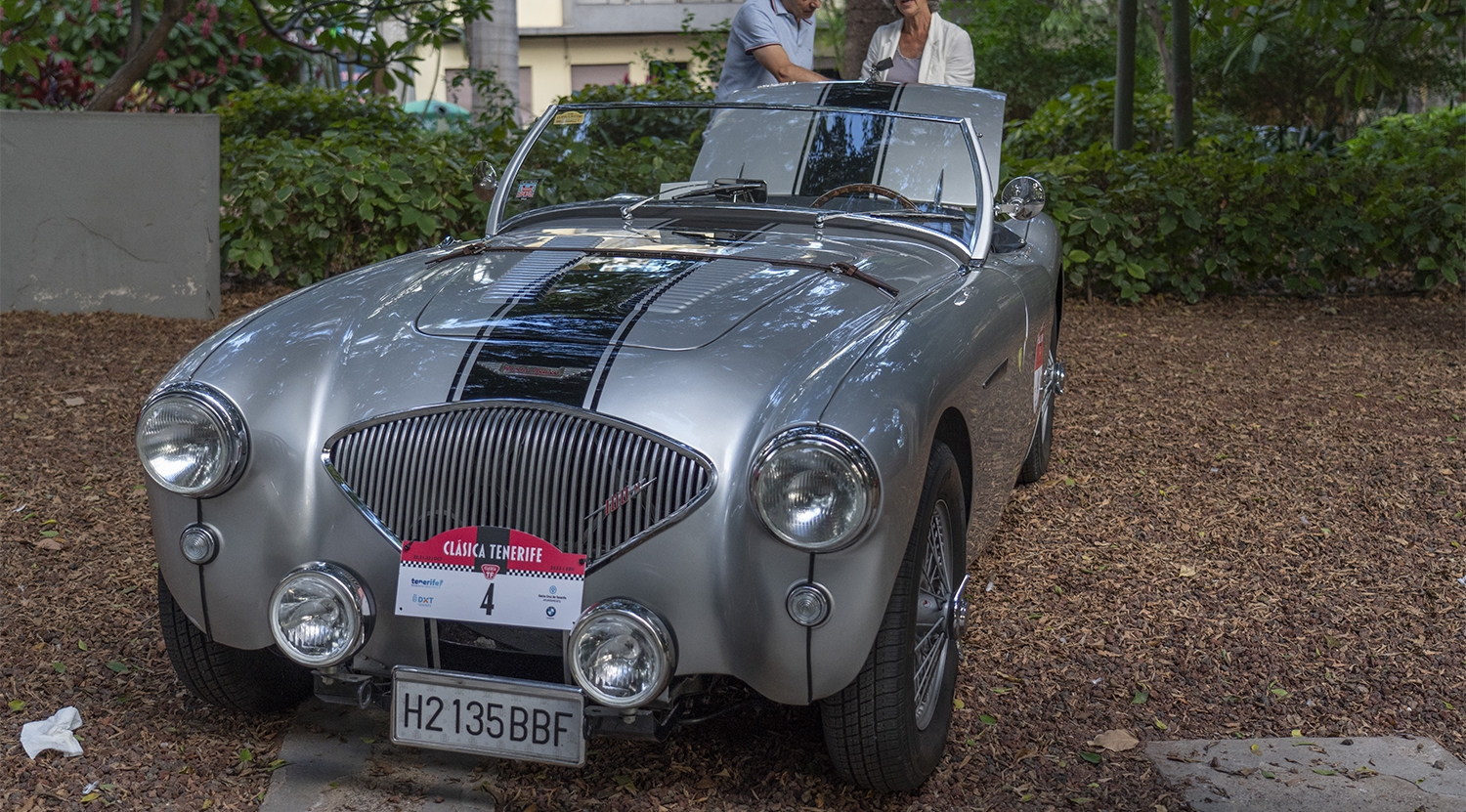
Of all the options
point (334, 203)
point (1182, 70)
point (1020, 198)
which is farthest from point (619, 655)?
point (1182, 70)

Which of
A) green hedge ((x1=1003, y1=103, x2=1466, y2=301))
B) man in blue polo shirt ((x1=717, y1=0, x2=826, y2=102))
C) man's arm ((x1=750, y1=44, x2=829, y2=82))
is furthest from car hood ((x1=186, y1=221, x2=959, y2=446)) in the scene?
green hedge ((x1=1003, y1=103, x2=1466, y2=301))

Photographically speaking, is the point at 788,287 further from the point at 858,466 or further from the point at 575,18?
the point at 575,18

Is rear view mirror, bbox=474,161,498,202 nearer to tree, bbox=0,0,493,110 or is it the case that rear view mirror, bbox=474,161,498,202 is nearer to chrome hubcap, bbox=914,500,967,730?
chrome hubcap, bbox=914,500,967,730

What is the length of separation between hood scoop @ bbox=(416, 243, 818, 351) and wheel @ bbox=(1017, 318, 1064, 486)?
6.01 feet

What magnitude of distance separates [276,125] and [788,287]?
8978 mm

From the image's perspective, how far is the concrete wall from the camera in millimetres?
7504

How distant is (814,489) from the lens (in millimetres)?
2352

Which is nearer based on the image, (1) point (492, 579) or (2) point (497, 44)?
(1) point (492, 579)

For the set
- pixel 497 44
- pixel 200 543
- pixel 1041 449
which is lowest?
pixel 1041 449

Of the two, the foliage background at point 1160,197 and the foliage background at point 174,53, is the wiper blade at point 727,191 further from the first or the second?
the foliage background at point 174,53

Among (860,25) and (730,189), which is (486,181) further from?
(860,25)

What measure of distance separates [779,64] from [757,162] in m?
1.80

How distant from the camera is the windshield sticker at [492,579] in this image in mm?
2441

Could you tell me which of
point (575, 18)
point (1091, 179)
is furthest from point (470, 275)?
point (575, 18)
